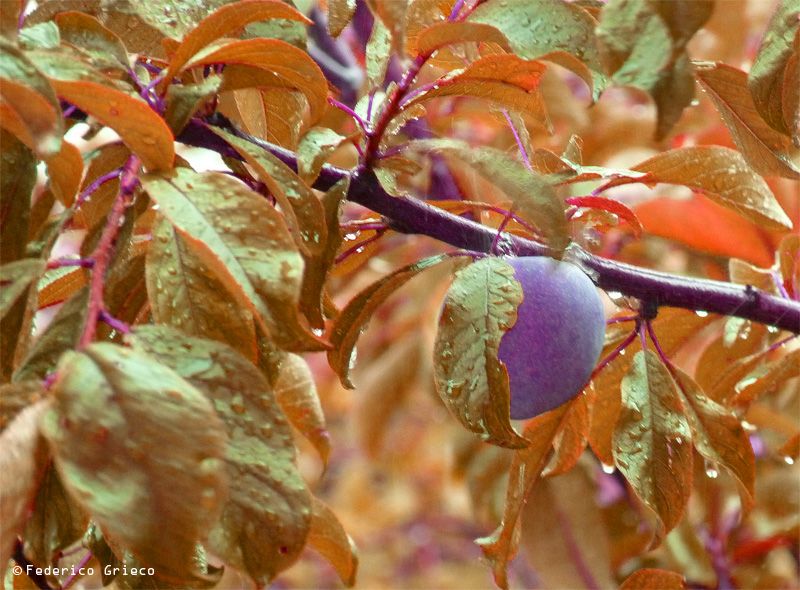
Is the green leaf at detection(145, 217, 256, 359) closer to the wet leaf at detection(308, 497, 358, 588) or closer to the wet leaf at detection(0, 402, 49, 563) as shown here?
the wet leaf at detection(0, 402, 49, 563)

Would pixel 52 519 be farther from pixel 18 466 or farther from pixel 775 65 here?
pixel 775 65

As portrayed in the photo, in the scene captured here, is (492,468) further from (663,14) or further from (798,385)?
(663,14)

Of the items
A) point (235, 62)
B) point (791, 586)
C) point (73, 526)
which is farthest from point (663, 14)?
point (791, 586)

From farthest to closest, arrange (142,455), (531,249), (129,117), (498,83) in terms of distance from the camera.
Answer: (531,249) → (498,83) → (129,117) → (142,455)

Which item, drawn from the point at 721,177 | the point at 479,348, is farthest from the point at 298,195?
the point at 721,177

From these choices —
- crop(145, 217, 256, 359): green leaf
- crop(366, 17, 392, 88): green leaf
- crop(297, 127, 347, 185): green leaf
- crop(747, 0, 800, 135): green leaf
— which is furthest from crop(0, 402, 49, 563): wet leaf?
crop(747, 0, 800, 135): green leaf
